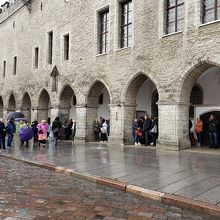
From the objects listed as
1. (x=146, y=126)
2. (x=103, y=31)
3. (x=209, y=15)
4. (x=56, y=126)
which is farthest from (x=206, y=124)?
(x=103, y=31)

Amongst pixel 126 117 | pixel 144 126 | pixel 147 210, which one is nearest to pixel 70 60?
pixel 126 117

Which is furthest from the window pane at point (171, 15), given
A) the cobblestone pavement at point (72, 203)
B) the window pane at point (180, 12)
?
the cobblestone pavement at point (72, 203)

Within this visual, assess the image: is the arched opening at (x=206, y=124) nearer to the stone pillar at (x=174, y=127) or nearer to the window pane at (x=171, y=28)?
the stone pillar at (x=174, y=127)

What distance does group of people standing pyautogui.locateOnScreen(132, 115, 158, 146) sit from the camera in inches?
584

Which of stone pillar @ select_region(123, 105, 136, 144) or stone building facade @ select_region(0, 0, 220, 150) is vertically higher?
stone building facade @ select_region(0, 0, 220, 150)

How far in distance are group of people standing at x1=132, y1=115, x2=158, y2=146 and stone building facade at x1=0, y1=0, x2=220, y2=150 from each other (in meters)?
0.61

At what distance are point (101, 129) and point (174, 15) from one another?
7.48m

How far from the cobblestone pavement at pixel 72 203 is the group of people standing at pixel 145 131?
768cm

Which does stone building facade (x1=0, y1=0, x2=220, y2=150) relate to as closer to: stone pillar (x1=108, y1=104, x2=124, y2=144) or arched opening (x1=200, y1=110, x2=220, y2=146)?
stone pillar (x1=108, y1=104, x2=124, y2=144)

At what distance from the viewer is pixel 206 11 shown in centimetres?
1247

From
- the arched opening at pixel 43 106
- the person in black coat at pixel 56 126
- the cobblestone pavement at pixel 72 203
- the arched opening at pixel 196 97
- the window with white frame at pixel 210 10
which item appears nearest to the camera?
the cobblestone pavement at pixel 72 203

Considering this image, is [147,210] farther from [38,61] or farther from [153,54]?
[38,61]

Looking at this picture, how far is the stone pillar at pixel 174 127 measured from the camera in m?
13.1

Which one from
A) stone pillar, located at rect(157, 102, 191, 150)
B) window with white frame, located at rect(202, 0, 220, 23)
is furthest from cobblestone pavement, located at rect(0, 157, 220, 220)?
window with white frame, located at rect(202, 0, 220, 23)
